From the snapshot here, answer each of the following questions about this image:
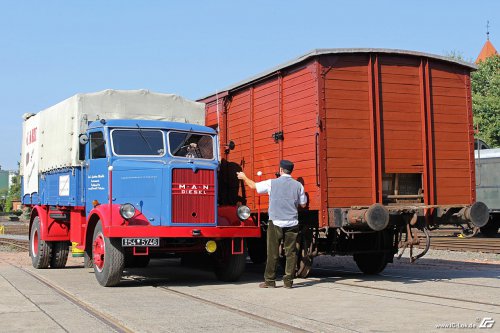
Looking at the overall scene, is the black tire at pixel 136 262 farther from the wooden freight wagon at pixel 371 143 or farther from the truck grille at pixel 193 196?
the truck grille at pixel 193 196

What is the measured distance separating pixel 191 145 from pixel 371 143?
312cm

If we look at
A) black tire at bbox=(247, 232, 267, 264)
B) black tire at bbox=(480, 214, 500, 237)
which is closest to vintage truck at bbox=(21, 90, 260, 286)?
black tire at bbox=(247, 232, 267, 264)

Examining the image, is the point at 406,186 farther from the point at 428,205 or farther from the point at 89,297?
the point at 89,297

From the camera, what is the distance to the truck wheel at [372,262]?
11.9 metres

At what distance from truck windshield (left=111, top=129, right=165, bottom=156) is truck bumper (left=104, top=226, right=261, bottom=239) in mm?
1512

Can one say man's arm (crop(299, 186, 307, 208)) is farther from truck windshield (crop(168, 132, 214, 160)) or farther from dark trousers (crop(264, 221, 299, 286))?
truck windshield (crop(168, 132, 214, 160))

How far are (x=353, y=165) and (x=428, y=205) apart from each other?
4.76 ft

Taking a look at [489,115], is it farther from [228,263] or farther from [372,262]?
[228,263]

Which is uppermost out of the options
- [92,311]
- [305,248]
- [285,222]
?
[285,222]

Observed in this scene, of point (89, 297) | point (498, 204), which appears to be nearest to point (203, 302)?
point (89, 297)

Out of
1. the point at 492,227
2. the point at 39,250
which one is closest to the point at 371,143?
the point at 39,250

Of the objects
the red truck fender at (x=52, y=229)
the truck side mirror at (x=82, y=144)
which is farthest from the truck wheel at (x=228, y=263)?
the red truck fender at (x=52, y=229)

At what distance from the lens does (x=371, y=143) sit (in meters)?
10.4

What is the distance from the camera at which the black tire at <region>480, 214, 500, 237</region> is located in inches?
1027
